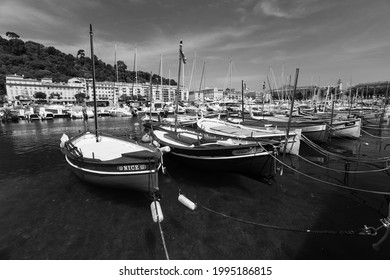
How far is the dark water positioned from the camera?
249 inches

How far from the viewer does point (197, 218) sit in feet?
26.7

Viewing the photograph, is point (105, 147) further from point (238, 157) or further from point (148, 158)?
point (238, 157)

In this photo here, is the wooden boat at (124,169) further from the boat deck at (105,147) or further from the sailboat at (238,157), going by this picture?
the sailboat at (238,157)

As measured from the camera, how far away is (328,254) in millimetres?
6172

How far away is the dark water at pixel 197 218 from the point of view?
20.8ft

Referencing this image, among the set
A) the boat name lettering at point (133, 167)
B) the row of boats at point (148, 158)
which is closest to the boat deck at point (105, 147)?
the row of boats at point (148, 158)

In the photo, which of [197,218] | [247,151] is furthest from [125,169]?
[247,151]

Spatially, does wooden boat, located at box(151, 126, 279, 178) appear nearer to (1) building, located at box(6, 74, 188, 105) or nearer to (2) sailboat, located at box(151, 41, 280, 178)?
(2) sailboat, located at box(151, 41, 280, 178)

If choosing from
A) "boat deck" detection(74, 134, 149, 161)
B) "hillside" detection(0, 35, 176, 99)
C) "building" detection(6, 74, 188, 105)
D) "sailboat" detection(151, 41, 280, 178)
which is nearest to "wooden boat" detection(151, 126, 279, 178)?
"sailboat" detection(151, 41, 280, 178)

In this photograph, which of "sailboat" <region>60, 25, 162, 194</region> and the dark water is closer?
the dark water

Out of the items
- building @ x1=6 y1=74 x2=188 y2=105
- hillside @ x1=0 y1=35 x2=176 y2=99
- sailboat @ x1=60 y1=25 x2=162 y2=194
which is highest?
hillside @ x1=0 y1=35 x2=176 y2=99

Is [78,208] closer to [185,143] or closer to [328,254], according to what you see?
[185,143]

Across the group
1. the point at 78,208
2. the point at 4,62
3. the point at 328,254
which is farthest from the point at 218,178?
the point at 4,62

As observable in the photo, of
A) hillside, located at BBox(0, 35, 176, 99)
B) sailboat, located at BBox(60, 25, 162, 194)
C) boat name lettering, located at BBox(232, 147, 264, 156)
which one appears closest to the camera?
sailboat, located at BBox(60, 25, 162, 194)
